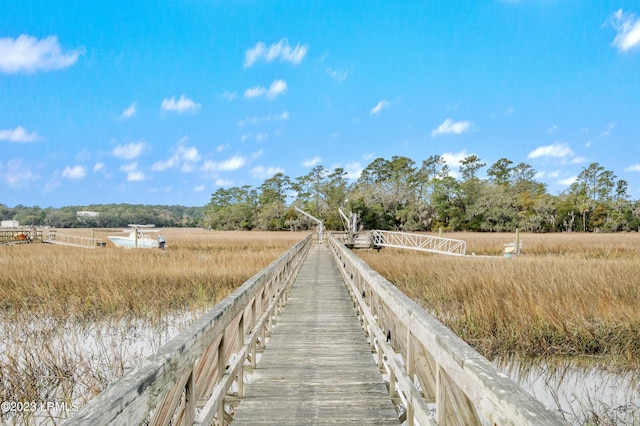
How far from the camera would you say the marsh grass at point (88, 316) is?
213 inches

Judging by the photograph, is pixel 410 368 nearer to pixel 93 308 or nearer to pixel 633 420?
pixel 633 420

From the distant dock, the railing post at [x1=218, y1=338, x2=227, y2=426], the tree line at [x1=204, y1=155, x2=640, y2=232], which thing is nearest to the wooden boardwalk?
the railing post at [x1=218, y1=338, x2=227, y2=426]

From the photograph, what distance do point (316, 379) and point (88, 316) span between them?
24.9ft

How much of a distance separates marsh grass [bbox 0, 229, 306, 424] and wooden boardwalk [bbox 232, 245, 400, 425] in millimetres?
2320

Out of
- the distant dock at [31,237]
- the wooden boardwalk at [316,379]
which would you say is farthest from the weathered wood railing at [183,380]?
the distant dock at [31,237]

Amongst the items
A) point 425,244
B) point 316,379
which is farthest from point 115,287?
point 425,244

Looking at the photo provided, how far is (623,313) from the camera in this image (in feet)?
24.9

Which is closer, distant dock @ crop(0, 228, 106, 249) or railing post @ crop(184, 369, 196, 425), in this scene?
railing post @ crop(184, 369, 196, 425)

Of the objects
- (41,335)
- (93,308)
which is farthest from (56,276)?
(41,335)

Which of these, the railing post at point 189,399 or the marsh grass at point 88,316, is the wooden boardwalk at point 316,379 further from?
the marsh grass at point 88,316

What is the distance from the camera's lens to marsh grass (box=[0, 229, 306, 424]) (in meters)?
5.42

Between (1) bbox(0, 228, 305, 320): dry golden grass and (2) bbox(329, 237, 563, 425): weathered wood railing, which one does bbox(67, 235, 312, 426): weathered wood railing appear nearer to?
(2) bbox(329, 237, 563, 425): weathered wood railing

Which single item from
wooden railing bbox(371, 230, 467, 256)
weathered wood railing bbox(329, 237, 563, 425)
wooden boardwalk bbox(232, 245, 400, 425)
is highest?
weathered wood railing bbox(329, 237, 563, 425)

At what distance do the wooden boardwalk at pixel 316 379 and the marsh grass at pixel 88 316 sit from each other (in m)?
2.32
